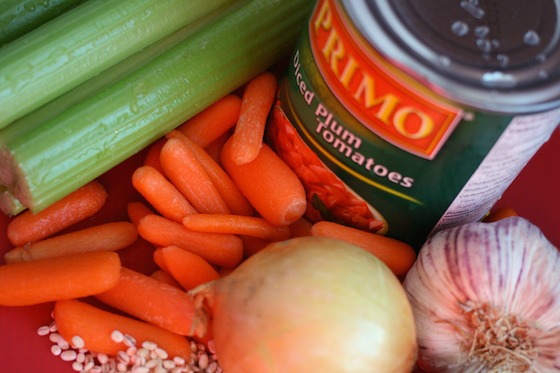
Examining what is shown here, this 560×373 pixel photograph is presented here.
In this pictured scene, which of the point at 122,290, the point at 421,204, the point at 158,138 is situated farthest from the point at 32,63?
→ the point at 421,204

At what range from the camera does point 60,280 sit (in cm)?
102

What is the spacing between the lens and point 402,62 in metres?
0.89

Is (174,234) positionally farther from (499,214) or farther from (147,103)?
(499,214)

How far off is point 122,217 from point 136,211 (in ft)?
0.15

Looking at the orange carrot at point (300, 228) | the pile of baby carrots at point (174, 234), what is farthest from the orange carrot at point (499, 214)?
the orange carrot at point (300, 228)

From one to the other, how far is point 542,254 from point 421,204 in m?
0.17

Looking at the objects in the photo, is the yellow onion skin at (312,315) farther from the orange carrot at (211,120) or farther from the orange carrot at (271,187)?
the orange carrot at (211,120)

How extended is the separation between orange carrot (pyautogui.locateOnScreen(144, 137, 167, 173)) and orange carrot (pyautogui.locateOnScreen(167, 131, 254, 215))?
1.6 inches

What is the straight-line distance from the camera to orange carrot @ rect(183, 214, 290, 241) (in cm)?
111

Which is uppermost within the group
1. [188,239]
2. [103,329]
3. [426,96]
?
[426,96]

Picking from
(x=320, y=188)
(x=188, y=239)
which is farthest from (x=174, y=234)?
(x=320, y=188)

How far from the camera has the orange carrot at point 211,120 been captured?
1.22 metres

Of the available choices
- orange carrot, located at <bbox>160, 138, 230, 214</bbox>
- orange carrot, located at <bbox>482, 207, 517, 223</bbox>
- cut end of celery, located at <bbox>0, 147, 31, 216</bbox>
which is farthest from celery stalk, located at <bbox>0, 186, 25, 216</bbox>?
orange carrot, located at <bbox>482, 207, 517, 223</bbox>

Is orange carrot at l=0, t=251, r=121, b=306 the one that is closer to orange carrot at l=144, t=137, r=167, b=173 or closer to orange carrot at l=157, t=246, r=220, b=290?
orange carrot at l=157, t=246, r=220, b=290
